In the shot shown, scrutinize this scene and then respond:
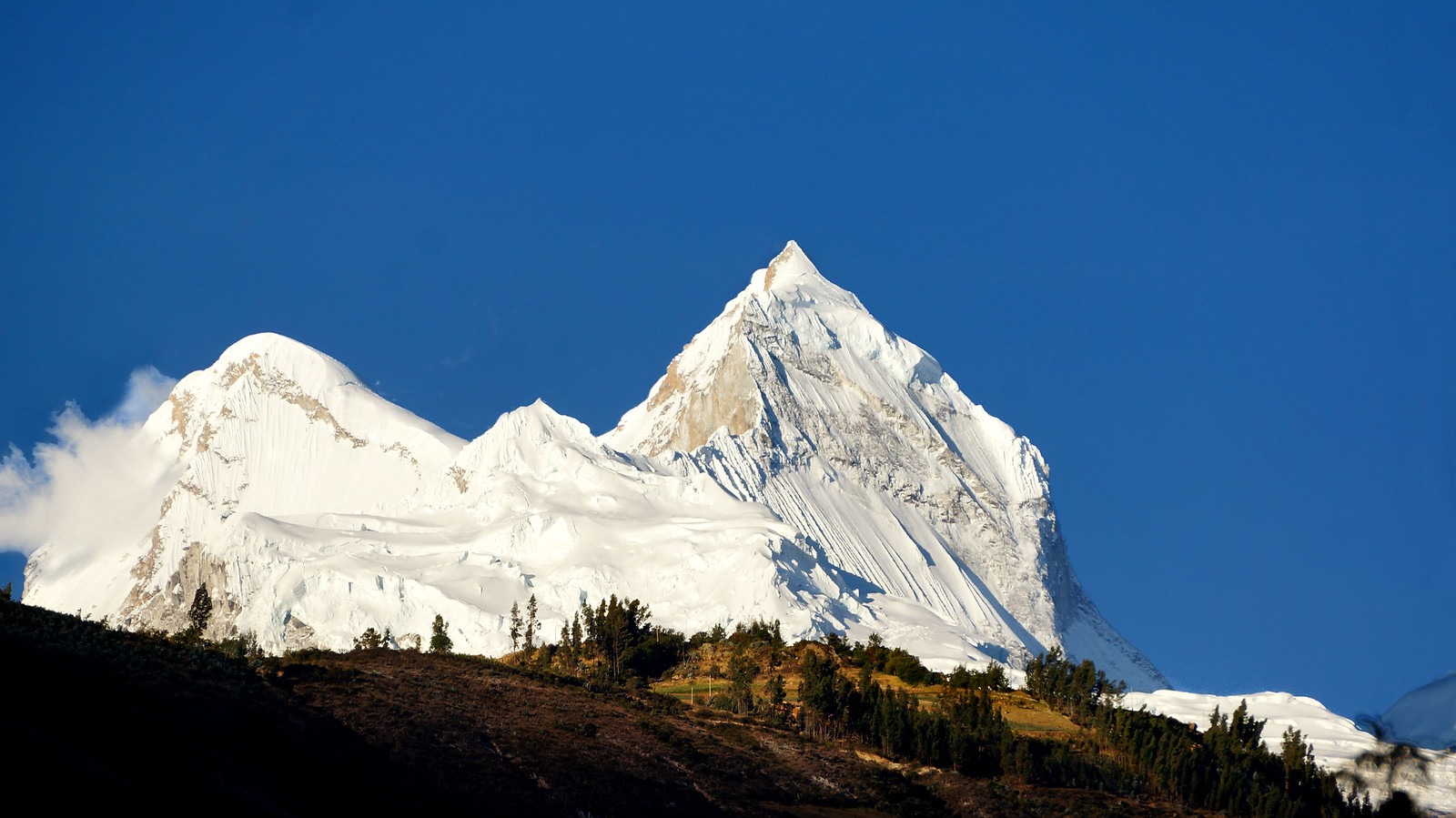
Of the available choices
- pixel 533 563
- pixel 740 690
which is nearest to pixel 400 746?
pixel 740 690

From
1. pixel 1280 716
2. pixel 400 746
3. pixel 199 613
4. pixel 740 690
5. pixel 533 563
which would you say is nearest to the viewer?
pixel 400 746

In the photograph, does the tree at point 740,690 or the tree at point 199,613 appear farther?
the tree at point 199,613

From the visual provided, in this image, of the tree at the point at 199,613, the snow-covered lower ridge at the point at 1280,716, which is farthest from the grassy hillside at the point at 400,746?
the snow-covered lower ridge at the point at 1280,716

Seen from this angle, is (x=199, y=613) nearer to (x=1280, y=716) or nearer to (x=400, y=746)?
(x=400, y=746)

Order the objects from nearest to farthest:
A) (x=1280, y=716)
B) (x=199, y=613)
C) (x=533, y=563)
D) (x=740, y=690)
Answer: (x=740, y=690), (x=199, y=613), (x=1280, y=716), (x=533, y=563)

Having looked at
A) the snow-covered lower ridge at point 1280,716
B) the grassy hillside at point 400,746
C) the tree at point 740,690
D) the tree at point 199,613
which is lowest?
the grassy hillside at point 400,746

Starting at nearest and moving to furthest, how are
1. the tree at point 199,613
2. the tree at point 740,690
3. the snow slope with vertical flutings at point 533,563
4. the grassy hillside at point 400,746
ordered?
the grassy hillside at point 400,746 → the tree at point 740,690 → the tree at point 199,613 → the snow slope with vertical flutings at point 533,563

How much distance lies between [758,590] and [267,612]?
198ft

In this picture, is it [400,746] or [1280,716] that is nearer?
[400,746]

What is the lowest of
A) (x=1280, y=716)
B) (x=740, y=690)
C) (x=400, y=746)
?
(x=400, y=746)

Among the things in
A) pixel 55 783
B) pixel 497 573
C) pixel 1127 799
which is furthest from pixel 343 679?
pixel 497 573

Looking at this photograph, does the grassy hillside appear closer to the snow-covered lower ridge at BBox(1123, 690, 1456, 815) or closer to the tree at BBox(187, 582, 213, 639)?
the tree at BBox(187, 582, 213, 639)

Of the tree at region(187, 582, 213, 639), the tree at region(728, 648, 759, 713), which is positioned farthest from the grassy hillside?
the tree at region(187, 582, 213, 639)

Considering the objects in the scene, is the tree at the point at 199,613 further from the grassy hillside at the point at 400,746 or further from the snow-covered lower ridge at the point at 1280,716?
the snow-covered lower ridge at the point at 1280,716
